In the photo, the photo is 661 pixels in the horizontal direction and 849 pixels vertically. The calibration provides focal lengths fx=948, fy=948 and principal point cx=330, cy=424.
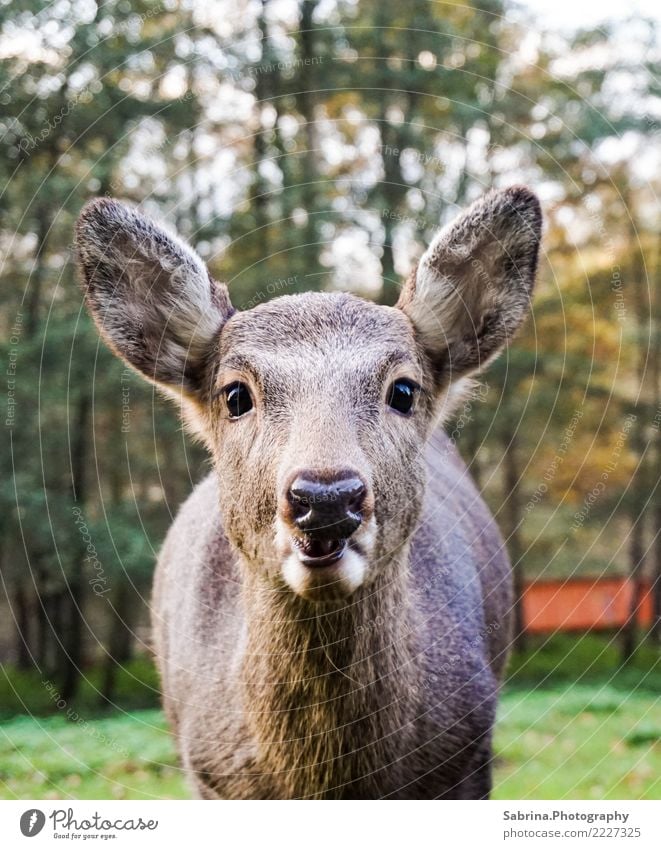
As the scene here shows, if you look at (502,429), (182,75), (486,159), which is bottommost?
(502,429)

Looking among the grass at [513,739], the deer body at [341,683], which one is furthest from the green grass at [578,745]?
the deer body at [341,683]

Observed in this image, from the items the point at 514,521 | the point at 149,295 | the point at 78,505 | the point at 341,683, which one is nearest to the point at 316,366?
the point at 149,295

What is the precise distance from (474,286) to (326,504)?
65.4 inches

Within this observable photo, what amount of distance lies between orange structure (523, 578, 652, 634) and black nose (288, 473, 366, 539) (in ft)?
33.2

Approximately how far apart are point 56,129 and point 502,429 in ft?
20.4

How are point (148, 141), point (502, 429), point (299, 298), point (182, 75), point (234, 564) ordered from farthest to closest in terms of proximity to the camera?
point (502, 429) < point (148, 141) < point (182, 75) < point (234, 564) < point (299, 298)

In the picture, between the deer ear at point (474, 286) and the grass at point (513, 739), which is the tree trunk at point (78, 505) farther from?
the deer ear at point (474, 286)

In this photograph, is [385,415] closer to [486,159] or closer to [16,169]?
[486,159]

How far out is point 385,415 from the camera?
3812 mm

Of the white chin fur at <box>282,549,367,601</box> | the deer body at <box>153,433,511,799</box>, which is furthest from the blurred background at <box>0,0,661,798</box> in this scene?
the white chin fur at <box>282,549,367,601</box>

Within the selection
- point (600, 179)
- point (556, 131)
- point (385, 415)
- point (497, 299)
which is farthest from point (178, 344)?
point (556, 131)

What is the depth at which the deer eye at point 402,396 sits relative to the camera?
3908 mm

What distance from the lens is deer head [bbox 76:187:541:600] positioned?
3346 millimetres

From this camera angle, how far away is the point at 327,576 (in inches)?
131
